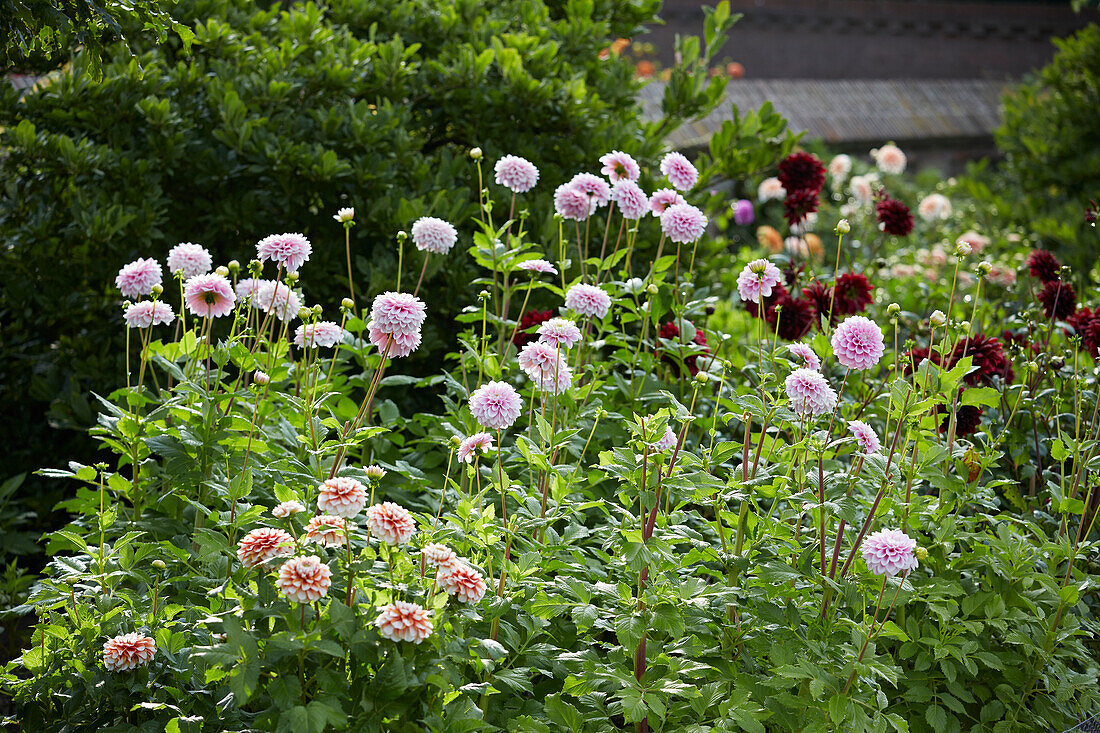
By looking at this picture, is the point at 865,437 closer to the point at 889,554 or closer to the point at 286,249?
the point at 889,554

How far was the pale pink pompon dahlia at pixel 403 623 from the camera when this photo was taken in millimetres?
1428

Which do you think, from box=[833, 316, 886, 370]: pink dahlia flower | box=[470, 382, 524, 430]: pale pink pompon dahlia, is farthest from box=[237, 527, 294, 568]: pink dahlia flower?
box=[833, 316, 886, 370]: pink dahlia flower

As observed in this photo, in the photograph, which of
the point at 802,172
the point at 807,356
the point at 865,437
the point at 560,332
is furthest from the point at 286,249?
the point at 802,172

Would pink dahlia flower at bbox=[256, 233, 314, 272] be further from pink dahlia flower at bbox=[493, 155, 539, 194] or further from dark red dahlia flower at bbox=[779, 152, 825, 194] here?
dark red dahlia flower at bbox=[779, 152, 825, 194]

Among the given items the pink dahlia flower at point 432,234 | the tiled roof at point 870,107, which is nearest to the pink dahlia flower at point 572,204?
the pink dahlia flower at point 432,234

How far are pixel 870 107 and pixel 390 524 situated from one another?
28.6ft

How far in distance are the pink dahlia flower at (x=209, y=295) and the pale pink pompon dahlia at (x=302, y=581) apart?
2.86ft

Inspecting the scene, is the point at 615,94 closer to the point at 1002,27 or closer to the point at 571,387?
the point at 571,387

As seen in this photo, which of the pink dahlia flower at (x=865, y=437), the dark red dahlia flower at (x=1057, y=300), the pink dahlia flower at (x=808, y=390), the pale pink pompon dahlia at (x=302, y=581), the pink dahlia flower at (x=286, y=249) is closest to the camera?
the pale pink pompon dahlia at (x=302, y=581)

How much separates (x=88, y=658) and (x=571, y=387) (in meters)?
1.19

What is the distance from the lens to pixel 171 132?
322 cm

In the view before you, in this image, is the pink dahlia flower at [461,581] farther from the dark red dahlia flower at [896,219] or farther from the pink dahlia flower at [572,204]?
the dark red dahlia flower at [896,219]

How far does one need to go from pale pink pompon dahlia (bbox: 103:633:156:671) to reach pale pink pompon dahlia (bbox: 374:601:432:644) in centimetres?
49

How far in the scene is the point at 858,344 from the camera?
1927mm
